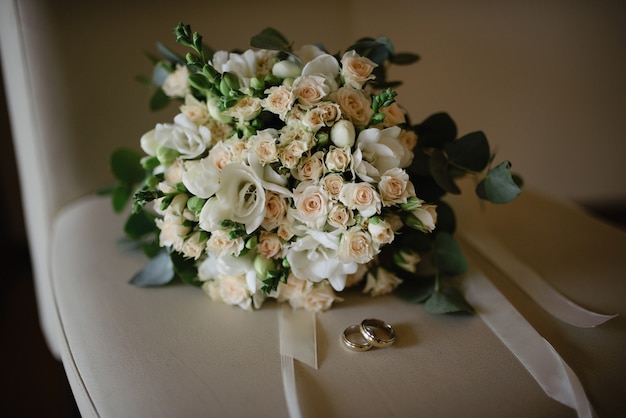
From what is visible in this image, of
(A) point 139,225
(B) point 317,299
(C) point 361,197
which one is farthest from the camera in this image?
(A) point 139,225

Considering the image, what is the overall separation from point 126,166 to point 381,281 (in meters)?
0.44

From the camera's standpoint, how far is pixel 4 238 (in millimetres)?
1488

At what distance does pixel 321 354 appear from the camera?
1.93 ft

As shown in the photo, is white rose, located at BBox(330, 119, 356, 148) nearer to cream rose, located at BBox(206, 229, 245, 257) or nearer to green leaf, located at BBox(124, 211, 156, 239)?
cream rose, located at BBox(206, 229, 245, 257)

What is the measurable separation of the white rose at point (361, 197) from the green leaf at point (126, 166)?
1.34 ft

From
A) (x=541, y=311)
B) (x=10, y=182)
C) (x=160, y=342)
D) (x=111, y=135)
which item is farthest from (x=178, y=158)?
(x=10, y=182)

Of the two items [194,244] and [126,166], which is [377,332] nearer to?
[194,244]

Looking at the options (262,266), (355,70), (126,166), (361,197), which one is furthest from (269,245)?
(126,166)

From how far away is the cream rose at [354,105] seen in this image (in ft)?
1.95

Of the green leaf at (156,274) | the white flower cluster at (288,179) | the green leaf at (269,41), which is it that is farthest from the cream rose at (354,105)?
the green leaf at (156,274)

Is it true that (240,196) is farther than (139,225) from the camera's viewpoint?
No

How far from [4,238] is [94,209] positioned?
0.79 meters

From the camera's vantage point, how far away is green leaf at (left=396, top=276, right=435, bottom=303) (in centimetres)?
68

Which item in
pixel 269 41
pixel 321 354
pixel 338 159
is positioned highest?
pixel 269 41
